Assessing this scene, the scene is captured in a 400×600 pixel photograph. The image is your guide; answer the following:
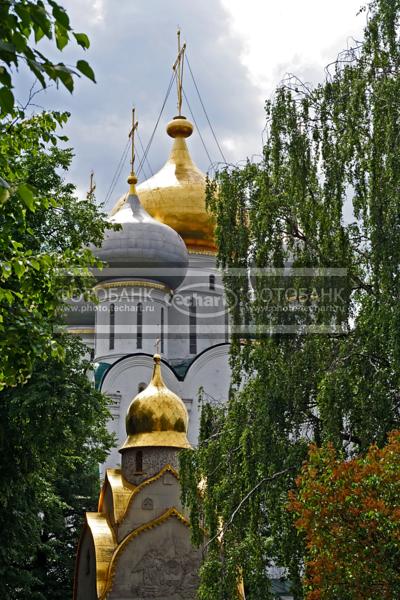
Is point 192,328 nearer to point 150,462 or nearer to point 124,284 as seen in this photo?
point 124,284

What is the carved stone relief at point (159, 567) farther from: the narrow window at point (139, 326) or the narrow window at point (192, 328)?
the narrow window at point (192, 328)

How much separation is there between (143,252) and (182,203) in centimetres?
472

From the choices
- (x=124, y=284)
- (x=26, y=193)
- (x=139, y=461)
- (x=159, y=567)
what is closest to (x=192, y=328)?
(x=124, y=284)

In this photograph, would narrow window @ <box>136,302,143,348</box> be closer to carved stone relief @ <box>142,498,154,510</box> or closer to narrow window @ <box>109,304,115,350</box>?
narrow window @ <box>109,304,115,350</box>

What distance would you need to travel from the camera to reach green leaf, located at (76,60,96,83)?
13.0ft

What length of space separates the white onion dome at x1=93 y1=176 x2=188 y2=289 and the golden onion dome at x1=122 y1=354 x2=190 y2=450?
25.5 ft

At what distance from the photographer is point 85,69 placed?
3998 millimetres

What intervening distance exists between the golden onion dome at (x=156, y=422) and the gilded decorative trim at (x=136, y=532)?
1528 millimetres

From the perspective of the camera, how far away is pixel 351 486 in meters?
8.87

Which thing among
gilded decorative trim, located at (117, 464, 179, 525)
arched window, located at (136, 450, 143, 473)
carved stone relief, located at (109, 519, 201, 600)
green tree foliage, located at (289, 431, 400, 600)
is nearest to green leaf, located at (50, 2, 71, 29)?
green tree foliage, located at (289, 431, 400, 600)

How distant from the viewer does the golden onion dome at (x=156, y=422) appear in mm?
18609

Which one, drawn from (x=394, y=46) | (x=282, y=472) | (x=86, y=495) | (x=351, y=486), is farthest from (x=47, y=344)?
(x=86, y=495)

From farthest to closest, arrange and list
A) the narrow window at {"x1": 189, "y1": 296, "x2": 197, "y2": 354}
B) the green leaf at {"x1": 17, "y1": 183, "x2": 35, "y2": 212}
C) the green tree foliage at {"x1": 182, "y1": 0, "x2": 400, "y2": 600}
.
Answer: the narrow window at {"x1": 189, "y1": 296, "x2": 197, "y2": 354}, the green tree foliage at {"x1": 182, "y1": 0, "x2": 400, "y2": 600}, the green leaf at {"x1": 17, "y1": 183, "x2": 35, "y2": 212}

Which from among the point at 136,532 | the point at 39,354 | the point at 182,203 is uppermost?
the point at 182,203
